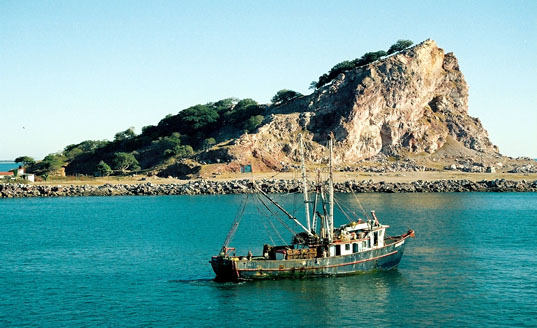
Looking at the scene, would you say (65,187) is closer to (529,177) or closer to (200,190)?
(200,190)

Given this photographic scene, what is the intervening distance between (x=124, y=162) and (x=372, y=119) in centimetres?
6868

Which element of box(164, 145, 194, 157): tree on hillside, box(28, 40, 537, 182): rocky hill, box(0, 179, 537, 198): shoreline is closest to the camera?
box(0, 179, 537, 198): shoreline

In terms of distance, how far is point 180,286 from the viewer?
47.3 meters

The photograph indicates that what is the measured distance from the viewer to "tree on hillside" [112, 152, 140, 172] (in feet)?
517

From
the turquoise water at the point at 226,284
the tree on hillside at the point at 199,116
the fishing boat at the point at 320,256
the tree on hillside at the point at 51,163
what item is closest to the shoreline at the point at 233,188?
the tree on hillside at the point at 51,163

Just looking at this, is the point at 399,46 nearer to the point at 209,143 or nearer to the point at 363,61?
the point at 363,61

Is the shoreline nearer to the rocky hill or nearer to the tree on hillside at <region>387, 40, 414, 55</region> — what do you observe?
the rocky hill

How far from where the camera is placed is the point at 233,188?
124375mm

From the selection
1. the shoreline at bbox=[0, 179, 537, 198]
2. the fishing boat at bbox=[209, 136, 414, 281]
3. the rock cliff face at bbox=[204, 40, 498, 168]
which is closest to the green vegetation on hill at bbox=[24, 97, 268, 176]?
the rock cliff face at bbox=[204, 40, 498, 168]

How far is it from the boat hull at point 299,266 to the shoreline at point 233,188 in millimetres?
69312

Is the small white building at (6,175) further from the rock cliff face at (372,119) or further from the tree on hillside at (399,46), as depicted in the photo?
the tree on hillside at (399,46)

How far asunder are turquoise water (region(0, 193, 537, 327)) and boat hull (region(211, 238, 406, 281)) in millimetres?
785

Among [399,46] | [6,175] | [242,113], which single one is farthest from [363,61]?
[6,175]

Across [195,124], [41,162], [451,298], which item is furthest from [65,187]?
[451,298]
